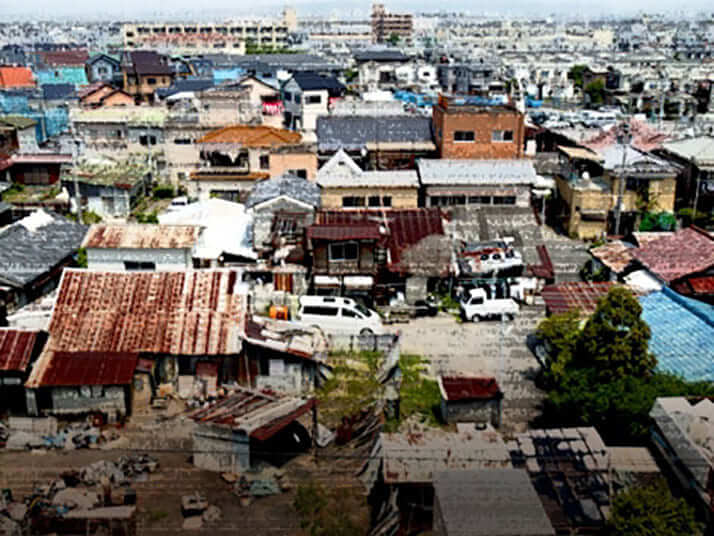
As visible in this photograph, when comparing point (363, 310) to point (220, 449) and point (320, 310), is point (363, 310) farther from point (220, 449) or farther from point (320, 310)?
point (220, 449)

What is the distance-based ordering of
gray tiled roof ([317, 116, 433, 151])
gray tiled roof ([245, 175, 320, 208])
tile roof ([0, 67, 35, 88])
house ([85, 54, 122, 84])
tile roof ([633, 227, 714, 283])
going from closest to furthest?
tile roof ([633, 227, 714, 283]), gray tiled roof ([245, 175, 320, 208]), gray tiled roof ([317, 116, 433, 151]), tile roof ([0, 67, 35, 88]), house ([85, 54, 122, 84])

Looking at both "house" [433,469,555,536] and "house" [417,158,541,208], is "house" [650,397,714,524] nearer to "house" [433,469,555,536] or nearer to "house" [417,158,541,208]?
"house" [433,469,555,536]

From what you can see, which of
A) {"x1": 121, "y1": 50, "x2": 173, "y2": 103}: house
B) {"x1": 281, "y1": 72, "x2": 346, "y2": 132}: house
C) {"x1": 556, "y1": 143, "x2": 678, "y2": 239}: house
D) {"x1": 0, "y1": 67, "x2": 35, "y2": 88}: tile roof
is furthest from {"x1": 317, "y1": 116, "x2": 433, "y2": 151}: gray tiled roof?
{"x1": 0, "y1": 67, "x2": 35, "y2": 88}: tile roof

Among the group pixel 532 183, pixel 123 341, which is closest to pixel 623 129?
pixel 532 183

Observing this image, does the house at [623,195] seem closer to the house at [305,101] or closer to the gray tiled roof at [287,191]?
the gray tiled roof at [287,191]

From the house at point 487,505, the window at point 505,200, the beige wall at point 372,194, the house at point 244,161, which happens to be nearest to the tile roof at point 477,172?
the window at point 505,200

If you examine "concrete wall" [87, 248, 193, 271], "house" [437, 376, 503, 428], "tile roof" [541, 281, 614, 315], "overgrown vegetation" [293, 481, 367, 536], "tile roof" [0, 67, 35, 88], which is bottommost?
Result: "overgrown vegetation" [293, 481, 367, 536]

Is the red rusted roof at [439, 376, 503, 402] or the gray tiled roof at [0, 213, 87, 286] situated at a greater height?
the gray tiled roof at [0, 213, 87, 286]
